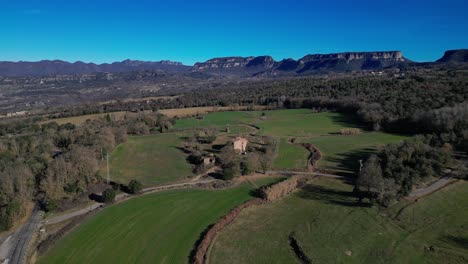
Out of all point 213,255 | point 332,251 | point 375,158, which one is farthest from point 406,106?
point 213,255

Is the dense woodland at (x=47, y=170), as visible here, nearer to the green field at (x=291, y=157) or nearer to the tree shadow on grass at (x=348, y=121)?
the green field at (x=291, y=157)

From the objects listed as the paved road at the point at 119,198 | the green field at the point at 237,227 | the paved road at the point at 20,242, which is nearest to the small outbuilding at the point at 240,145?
the green field at the point at 237,227

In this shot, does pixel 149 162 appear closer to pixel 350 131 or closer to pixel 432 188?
pixel 432 188

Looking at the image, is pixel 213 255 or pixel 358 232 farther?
pixel 358 232

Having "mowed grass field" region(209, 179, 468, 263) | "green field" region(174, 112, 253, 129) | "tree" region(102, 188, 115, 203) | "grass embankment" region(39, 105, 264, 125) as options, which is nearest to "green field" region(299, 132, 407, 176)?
"mowed grass field" region(209, 179, 468, 263)

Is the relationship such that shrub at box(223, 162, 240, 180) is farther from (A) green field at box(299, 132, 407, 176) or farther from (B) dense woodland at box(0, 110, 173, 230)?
(B) dense woodland at box(0, 110, 173, 230)

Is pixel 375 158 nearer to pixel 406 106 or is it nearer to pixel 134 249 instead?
pixel 134 249

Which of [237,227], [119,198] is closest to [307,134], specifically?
[237,227]
